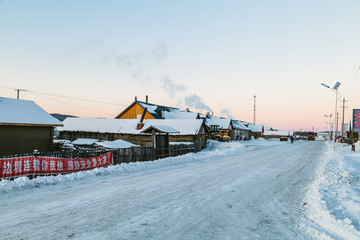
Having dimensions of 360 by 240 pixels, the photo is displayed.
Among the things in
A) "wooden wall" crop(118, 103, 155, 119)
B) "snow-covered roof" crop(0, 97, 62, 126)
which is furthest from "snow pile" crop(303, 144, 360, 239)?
"wooden wall" crop(118, 103, 155, 119)

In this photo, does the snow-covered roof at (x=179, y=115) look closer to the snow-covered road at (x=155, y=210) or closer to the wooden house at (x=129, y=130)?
the wooden house at (x=129, y=130)

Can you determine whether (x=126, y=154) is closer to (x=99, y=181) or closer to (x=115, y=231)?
(x=99, y=181)

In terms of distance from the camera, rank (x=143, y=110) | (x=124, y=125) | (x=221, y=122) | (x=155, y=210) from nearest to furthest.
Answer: (x=155, y=210), (x=124, y=125), (x=143, y=110), (x=221, y=122)

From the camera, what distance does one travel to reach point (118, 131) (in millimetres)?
34156

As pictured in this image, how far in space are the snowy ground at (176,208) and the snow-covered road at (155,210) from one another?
23mm

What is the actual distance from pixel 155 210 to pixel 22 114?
1589cm

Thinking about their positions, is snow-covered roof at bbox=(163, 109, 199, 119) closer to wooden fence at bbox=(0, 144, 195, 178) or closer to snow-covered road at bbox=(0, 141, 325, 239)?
wooden fence at bbox=(0, 144, 195, 178)

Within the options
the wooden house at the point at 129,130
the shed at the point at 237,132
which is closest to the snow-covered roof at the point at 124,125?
the wooden house at the point at 129,130

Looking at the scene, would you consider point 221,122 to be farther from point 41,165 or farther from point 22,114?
point 41,165

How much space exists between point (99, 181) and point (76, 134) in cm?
3013

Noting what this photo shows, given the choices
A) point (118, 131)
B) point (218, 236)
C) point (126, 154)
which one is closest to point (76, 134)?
point (118, 131)

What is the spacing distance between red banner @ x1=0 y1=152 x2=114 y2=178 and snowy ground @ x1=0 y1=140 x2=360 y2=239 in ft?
3.87

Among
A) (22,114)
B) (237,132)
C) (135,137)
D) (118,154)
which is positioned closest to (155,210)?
(118,154)

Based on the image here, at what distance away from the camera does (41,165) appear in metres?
10.7
